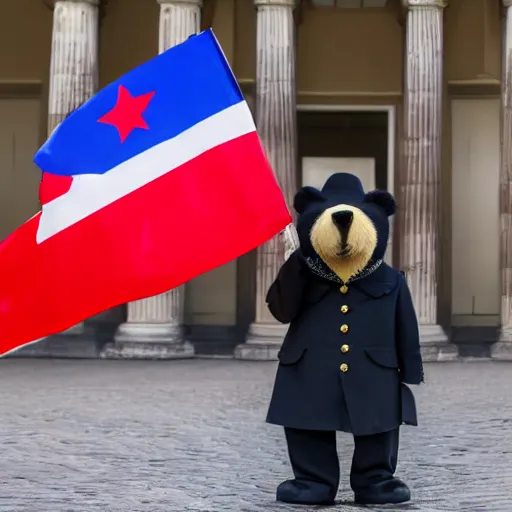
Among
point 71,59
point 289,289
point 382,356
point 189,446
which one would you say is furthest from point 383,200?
point 71,59

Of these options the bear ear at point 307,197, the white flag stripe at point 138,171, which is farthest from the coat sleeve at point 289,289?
the white flag stripe at point 138,171

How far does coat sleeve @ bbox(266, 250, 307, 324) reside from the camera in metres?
6.40

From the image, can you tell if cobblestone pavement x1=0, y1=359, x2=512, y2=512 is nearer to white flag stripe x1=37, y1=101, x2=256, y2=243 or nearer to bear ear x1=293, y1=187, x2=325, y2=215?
bear ear x1=293, y1=187, x2=325, y2=215

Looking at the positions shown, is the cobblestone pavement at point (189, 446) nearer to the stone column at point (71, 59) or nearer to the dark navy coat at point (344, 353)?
the dark navy coat at point (344, 353)

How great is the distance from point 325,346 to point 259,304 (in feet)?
42.9

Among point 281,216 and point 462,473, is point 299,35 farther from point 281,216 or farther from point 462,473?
point 281,216

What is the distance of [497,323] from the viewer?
72.2ft

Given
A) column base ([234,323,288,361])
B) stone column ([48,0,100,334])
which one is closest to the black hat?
column base ([234,323,288,361])

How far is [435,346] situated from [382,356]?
42.7ft

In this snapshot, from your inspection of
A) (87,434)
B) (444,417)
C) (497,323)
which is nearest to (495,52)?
(497,323)

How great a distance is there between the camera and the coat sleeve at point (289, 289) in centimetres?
640

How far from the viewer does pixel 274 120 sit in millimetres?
19344

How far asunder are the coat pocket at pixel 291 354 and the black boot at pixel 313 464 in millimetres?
402

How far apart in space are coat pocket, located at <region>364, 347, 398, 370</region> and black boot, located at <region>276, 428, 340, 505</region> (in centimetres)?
52
